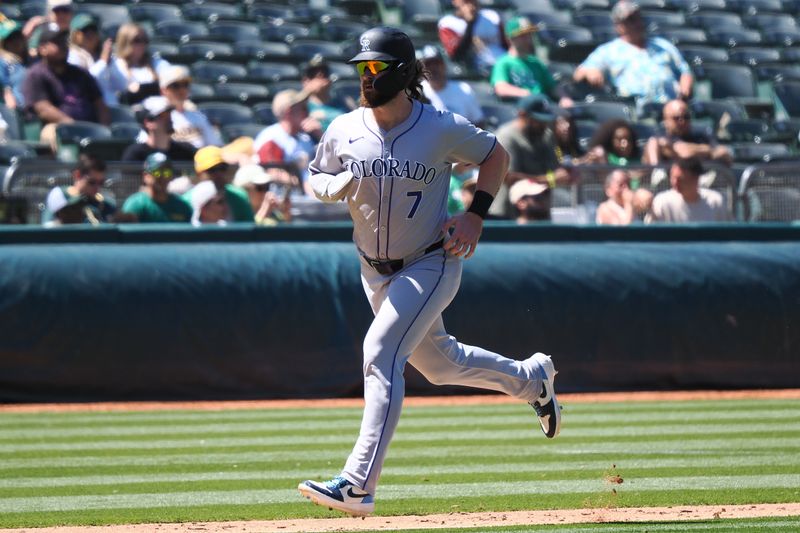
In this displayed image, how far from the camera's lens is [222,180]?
11.0m

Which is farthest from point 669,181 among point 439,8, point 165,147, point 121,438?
point 439,8

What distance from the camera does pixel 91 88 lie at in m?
12.8

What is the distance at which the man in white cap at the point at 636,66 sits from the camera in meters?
14.9

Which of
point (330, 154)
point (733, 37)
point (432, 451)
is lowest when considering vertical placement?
point (733, 37)

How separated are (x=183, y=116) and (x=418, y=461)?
21.1ft

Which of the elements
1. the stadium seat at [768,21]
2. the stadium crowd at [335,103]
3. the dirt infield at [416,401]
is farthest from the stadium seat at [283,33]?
the dirt infield at [416,401]

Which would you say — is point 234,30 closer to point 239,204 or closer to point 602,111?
point 602,111

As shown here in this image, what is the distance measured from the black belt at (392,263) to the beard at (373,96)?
597 millimetres

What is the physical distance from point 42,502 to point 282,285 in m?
4.41

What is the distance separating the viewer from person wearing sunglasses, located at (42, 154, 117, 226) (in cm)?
1043

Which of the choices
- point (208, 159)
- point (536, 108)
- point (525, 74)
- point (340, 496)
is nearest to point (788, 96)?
point (525, 74)

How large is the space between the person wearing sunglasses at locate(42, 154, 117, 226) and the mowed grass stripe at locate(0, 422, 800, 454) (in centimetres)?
258

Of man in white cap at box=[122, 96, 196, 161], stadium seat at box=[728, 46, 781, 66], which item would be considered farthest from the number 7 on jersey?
stadium seat at box=[728, 46, 781, 66]

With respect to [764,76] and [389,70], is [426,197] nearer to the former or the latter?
[389,70]
